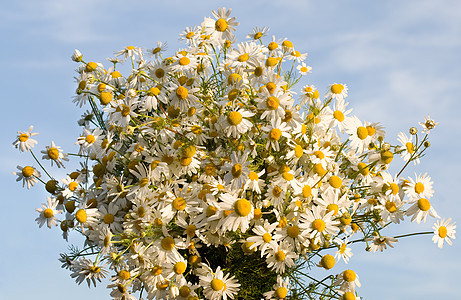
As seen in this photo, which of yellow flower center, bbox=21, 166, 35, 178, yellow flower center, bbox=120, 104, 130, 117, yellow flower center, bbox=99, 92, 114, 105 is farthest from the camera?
yellow flower center, bbox=21, 166, 35, 178

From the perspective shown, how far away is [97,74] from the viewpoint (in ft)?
9.59

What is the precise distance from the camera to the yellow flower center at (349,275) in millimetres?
2385

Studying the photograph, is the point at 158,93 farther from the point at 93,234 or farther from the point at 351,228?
the point at 351,228

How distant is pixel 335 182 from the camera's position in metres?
2.37

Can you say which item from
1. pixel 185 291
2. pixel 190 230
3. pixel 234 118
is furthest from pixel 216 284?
pixel 234 118

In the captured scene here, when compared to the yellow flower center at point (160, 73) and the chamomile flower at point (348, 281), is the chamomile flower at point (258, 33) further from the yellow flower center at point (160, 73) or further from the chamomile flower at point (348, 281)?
the chamomile flower at point (348, 281)

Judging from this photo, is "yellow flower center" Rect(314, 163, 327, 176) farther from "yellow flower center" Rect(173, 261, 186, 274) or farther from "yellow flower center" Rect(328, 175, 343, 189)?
"yellow flower center" Rect(173, 261, 186, 274)

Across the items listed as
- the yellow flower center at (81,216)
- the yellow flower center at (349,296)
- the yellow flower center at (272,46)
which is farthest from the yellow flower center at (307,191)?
the yellow flower center at (81,216)

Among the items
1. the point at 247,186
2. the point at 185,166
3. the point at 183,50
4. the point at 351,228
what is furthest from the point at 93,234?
the point at 351,228

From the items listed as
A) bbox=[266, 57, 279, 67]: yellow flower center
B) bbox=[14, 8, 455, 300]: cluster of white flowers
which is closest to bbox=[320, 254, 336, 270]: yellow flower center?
bbox=[14, 8, 455, 300]: cluster of white flowers

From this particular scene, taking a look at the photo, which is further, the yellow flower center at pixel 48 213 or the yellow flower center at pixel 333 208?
the yellow flower center at pixel 48 213

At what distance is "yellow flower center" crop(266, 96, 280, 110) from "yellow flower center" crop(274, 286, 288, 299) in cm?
76

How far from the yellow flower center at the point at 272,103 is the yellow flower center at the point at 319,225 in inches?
19.1

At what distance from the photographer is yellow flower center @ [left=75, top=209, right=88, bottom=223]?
8.19ft
